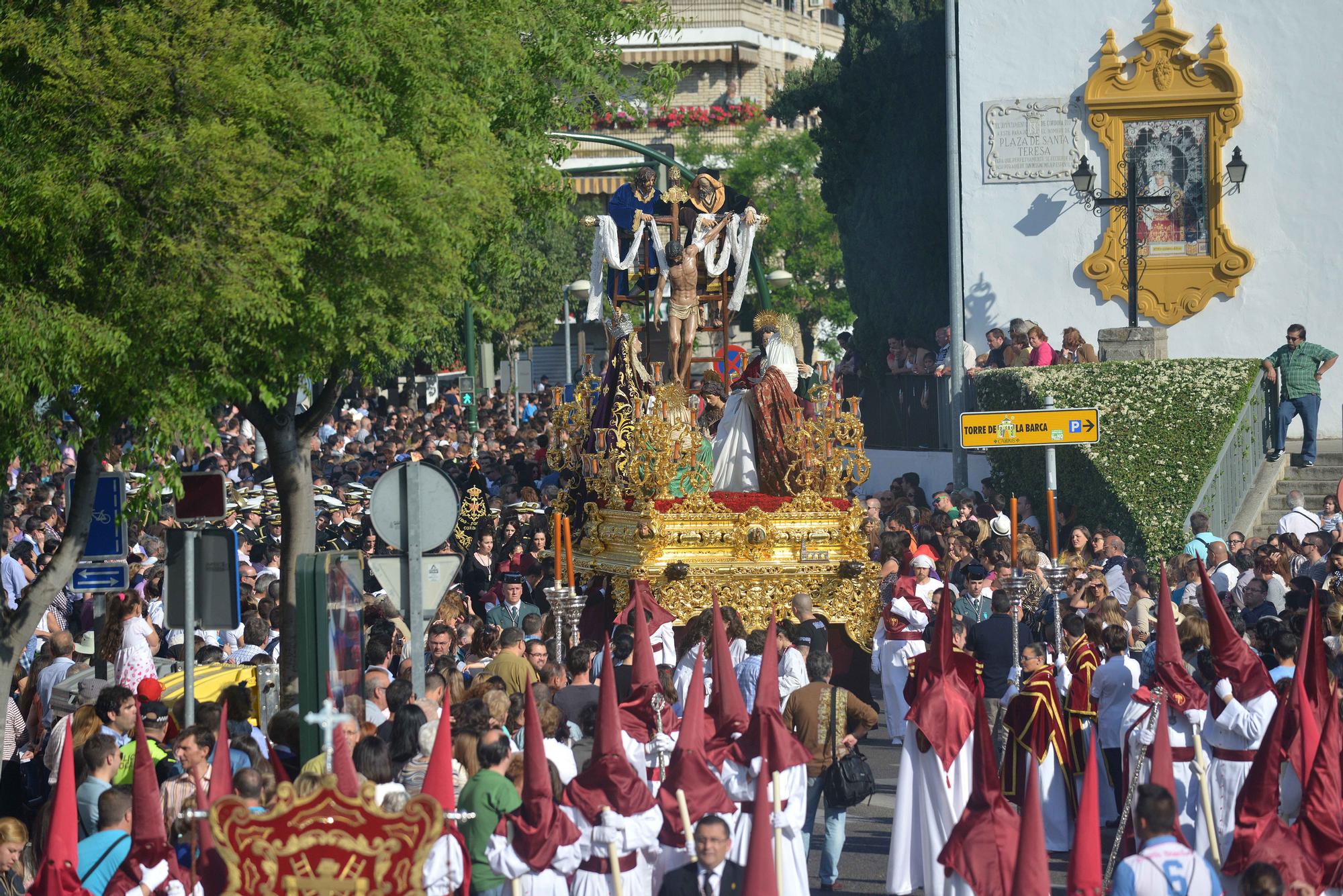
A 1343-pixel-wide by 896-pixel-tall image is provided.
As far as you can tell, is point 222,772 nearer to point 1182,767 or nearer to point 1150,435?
point 1182,767

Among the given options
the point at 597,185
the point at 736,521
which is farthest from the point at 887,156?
the point at 597,185

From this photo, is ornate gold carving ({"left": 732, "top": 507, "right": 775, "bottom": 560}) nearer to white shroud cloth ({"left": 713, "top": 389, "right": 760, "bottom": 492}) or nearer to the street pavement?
white shroud cloth ({"left": 713, "top": 389, "right": 760, "bottom": 492})

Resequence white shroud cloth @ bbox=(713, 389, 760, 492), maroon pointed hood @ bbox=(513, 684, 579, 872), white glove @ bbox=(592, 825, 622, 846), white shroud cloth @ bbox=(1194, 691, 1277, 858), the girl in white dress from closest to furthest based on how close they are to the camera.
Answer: maroon pointed hood @ bbox=(513, 684, 579, 872) → white glove @ bbox=(592, 825, 622, 846) → white shroud cloth @ bbox=(1194, 691, 1277, 858) → the girl in white dress → white shroud cloth @ bbox=(713, 389, 760, 492)

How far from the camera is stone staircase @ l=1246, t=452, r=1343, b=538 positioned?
2086 cm

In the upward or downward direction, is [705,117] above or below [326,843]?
above

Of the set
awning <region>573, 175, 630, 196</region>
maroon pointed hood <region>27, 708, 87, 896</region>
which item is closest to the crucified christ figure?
maroon pointed hood <region>27, 708, 87, 896</region>

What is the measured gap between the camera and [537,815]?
328 inches

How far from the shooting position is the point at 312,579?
9.91m

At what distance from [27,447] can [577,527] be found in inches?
289

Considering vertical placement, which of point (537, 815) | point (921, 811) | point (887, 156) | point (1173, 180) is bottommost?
point (921, 811)

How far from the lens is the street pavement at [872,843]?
1148 centimetres

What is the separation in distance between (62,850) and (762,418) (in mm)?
9138

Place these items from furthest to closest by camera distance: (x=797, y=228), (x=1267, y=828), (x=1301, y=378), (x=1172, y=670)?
(x=797, y=228), (x=1301, y=378), (x=1172, y=670), (x=1267, y=828)

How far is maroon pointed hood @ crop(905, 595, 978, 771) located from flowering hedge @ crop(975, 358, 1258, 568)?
9.75 metres
